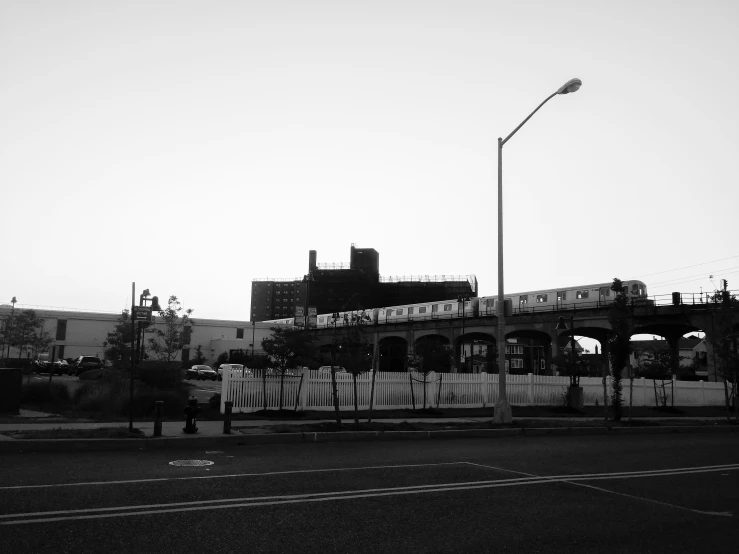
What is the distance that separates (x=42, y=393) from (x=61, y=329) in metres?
67.9

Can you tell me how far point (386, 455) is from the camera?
12.5m

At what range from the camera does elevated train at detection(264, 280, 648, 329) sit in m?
58.8

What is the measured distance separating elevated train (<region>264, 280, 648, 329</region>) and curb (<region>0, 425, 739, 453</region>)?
27.9 m

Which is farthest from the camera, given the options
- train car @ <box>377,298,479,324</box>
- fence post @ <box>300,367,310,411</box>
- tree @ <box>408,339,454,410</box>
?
train car @ <box>377,298,479,324</box>

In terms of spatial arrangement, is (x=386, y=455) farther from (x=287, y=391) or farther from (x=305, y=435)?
(x=287, y=391)

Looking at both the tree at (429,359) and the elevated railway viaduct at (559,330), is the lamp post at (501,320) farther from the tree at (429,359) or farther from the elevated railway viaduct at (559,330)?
the elevated railway viaduct at (559,330)

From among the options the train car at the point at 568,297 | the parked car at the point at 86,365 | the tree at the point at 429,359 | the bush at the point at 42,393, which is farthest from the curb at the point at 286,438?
the parked car at the point at 86,365

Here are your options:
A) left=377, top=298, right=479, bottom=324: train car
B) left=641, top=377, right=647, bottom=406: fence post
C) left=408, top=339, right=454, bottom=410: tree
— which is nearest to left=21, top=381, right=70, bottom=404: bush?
left=408, top=339, right=454, bottom=410: tree

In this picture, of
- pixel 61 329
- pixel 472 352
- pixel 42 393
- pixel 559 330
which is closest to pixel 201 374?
pixel 61 329

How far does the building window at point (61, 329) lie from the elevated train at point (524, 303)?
38.6m

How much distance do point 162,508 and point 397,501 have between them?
109 inches

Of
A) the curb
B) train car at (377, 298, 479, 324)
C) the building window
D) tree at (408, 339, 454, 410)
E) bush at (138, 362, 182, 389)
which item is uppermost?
train car at (377, 298, 479, 324)

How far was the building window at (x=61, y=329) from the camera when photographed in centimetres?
8375

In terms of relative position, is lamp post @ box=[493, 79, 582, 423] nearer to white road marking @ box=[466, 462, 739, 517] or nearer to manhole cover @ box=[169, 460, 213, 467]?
white road marking @ box=[466, 462, 739, 517]
